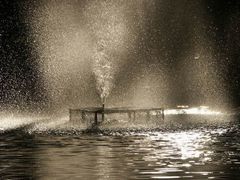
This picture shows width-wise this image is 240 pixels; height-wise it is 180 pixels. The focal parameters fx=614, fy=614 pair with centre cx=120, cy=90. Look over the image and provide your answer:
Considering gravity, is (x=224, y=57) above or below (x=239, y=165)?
above

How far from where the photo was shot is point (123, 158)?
29562 millimetres

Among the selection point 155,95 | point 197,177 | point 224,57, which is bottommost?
point 197,177

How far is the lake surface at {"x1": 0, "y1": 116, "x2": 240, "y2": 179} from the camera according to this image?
931 inches

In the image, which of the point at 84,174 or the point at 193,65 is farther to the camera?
the point at 193,65

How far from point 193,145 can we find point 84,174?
1368cm

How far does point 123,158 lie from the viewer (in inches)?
1164

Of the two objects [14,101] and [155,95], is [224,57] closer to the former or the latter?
[155,95]

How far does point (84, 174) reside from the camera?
23.7 metres

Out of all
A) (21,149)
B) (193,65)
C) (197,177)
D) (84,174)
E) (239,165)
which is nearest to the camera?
(197,177)

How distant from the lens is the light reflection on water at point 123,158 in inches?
933

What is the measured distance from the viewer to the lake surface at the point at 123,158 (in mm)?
23641

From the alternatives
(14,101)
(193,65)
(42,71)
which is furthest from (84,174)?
(193,65)

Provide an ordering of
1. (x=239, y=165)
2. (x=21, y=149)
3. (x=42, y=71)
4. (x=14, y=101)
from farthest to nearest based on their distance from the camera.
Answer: (x=42, y=71) < (x=14, y=101) < (x=21, y=149) < (x=239, y=165)

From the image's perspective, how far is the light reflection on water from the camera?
2370cm
